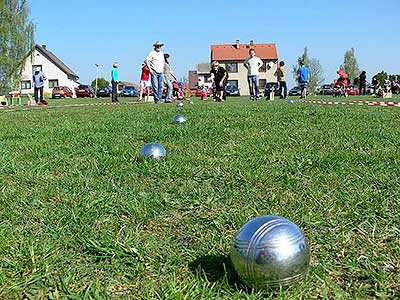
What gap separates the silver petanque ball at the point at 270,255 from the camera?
6.32ft

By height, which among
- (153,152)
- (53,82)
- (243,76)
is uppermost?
(243,76)

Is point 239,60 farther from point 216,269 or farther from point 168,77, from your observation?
point 216,269

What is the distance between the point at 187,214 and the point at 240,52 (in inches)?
3594

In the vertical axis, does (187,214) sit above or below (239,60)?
below

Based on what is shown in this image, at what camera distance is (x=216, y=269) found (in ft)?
7.47

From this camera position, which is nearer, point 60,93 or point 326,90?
point 60,93

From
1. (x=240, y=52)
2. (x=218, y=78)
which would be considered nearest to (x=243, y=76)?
(x=240, y=52)

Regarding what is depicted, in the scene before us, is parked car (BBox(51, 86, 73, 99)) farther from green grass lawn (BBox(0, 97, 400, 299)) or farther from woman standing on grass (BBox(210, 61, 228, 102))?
green grass lawn (BBox(0, 97, 400, 299))

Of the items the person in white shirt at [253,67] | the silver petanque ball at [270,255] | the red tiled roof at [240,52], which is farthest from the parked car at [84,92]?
the silver petanque ball at [270,255]

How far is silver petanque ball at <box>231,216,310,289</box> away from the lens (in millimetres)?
1926

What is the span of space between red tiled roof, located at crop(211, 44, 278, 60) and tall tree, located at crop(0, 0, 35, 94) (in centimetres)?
4511

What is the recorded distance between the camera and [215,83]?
70.8 ft

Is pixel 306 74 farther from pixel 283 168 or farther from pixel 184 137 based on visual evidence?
pixel 283 168

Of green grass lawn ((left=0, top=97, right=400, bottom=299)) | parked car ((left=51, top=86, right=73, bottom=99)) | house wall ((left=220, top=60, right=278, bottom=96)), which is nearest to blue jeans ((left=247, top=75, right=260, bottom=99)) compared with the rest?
green grass lawn ((left=0, top=97, right=400, bottom=299))
